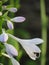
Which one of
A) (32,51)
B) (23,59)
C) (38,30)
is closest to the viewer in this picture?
(32,51)

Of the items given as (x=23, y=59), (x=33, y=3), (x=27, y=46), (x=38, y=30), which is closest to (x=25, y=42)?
(x=27, y=46)

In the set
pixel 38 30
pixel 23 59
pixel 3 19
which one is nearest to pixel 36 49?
pixel 3 19

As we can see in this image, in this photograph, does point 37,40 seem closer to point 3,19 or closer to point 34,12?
point 3,19

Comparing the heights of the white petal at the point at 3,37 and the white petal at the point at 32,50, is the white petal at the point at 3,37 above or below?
above

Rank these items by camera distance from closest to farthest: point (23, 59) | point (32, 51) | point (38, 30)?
1. point (32, 51)
2. point (23, 59)
3. point (38, 30)

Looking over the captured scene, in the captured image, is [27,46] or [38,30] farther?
[38,30]

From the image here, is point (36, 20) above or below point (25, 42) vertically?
below

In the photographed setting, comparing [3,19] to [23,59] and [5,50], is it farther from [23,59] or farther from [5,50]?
[23,59]

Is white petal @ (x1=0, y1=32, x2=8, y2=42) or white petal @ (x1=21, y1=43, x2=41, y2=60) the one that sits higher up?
white petal @ (x1=0, y1=32, x2=8, y2=42)

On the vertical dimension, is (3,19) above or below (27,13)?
above
